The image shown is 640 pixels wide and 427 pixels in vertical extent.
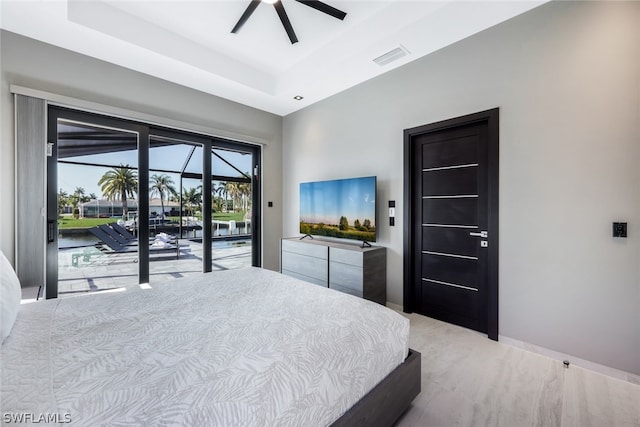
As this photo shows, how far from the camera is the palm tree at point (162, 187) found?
3.51m

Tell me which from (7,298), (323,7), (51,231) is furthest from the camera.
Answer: (51,231)

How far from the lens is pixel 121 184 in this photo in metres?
3.32

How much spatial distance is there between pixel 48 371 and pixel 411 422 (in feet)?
5.56

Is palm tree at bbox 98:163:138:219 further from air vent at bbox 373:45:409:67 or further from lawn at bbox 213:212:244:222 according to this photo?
air vent at bbox 373:45:409:67

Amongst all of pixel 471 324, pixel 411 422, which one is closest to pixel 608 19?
pixel 471 324

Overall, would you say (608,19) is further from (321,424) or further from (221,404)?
(221,404)

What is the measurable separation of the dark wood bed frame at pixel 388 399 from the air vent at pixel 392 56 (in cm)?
272

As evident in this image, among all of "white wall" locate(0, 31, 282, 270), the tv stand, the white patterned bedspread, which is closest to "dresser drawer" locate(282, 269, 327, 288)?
the tv stand

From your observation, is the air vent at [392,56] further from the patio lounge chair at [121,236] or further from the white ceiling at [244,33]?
the patio lounge chair at [121,236]

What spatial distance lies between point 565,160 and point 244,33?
3182 mm

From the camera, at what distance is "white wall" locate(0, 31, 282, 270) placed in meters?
2.53

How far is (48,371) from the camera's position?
958 mm

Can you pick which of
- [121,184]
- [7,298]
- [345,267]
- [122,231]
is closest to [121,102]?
[121,184]

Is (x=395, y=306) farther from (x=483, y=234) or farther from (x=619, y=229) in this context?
(x=619, y=229)
